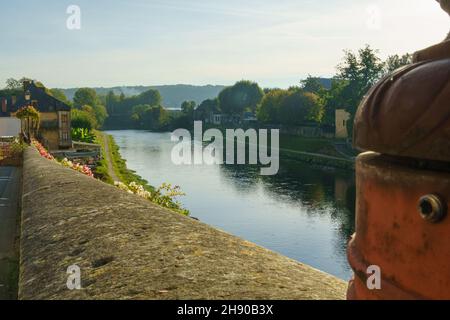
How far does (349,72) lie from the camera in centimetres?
6881

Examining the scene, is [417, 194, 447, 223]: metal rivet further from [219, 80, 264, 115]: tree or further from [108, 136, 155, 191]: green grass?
[219, 80, 264, 115]: tree

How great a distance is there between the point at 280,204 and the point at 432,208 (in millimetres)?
37162

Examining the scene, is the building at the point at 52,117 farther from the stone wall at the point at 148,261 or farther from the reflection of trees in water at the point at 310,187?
the stone wall at the point at 148,261

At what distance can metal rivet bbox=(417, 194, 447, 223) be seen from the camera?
140cm

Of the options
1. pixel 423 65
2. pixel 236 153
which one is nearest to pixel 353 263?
pixel 423 65

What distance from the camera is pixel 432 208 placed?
1.42 m

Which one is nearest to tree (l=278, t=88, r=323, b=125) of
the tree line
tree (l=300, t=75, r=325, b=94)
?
the tree line

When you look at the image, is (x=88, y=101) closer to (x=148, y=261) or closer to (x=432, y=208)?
(x=148, y=261)

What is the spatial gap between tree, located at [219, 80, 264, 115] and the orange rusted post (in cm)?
13366

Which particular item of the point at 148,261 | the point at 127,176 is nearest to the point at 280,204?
the point at 127,176

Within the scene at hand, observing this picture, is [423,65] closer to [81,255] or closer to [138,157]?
[81,255]
